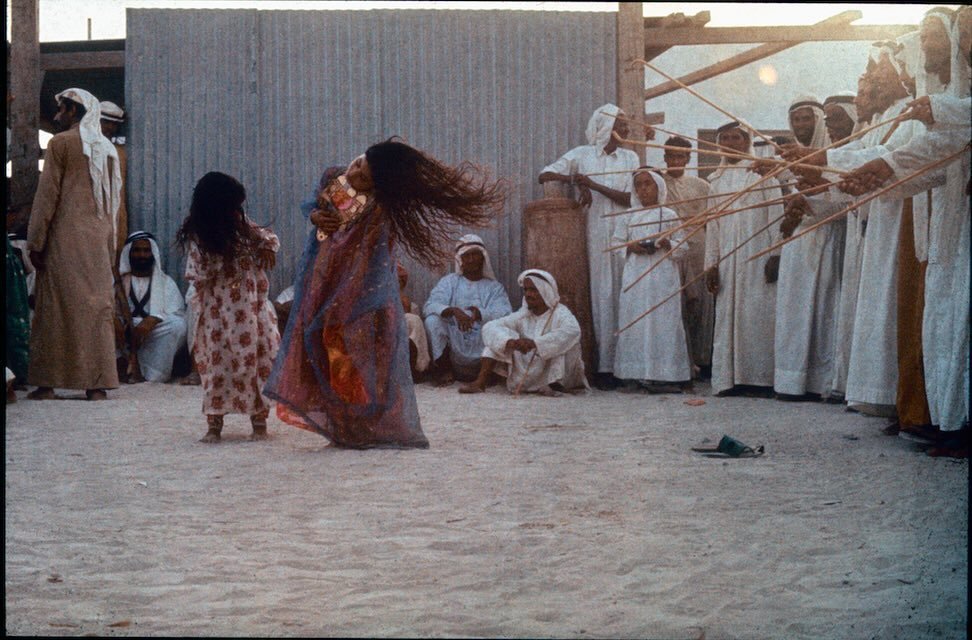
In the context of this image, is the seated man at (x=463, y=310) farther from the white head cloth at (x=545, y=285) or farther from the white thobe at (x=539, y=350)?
the white head cloth at (x=545, y=285)

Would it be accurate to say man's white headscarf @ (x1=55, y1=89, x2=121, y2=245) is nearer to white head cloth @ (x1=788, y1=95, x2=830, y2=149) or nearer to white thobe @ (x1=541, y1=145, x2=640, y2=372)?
white thobe @ (x1=541, y1=145, x2=640, y2=372)

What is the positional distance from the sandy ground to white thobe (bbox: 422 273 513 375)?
123 inches

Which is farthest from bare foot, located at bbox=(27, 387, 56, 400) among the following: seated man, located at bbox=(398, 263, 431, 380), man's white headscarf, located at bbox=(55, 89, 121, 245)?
seated man, located at bbox=(398, 263, 431, 380)

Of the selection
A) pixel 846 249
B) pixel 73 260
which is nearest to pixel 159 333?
pixel 73 260

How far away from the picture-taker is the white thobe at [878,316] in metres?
5.58

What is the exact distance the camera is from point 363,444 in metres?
5.37

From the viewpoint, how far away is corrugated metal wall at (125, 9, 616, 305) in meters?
9.79

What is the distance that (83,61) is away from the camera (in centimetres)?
988

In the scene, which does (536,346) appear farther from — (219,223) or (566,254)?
(219,223)

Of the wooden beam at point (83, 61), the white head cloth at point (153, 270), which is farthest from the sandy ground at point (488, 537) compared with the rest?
the wooden beam at point (83, 61)

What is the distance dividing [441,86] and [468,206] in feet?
16.3

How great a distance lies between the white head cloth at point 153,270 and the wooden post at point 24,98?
88 cm

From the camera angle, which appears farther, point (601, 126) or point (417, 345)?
point (601, 126)

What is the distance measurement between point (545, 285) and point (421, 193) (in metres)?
3.52
